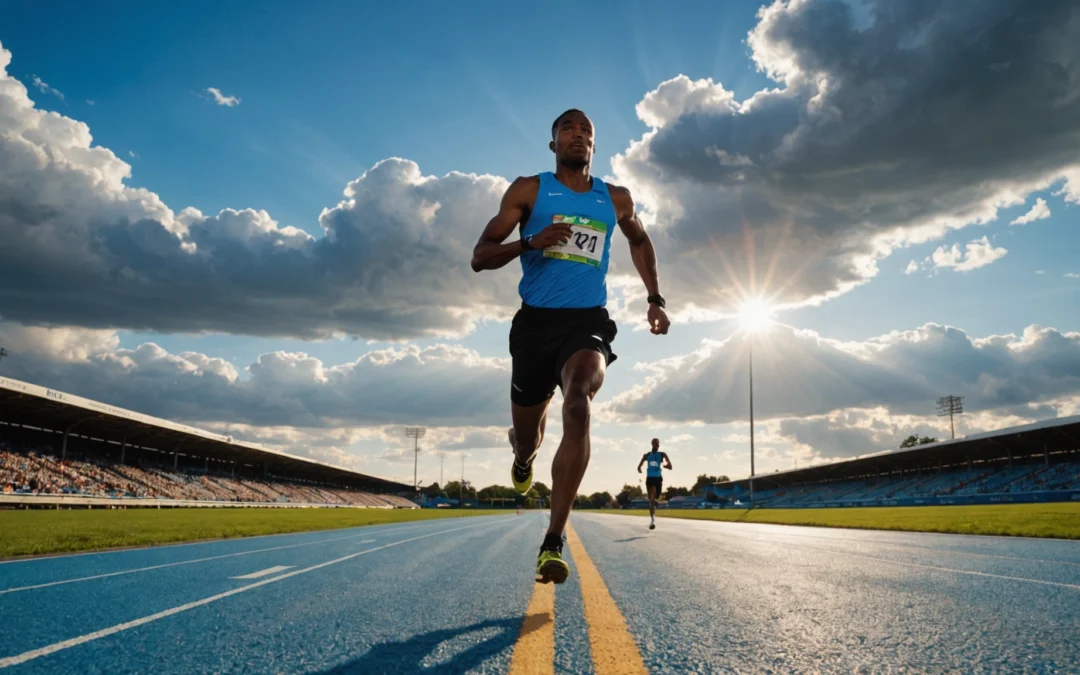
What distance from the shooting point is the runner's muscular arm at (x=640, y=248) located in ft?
15.8

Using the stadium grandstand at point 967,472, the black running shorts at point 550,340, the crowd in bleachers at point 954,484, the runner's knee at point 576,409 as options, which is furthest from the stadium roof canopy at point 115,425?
the crowd in bleachers at point 954,484

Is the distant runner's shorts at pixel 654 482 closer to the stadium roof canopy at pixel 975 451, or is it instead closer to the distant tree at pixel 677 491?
the stadium roof canopy at pixel 975 451

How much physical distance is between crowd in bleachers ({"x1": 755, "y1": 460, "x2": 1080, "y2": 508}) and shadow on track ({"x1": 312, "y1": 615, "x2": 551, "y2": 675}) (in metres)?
44.1

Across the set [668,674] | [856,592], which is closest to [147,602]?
[668,674]

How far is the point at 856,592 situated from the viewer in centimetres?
385

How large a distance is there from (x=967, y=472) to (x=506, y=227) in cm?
6329

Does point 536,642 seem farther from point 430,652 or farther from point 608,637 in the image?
point 430,652

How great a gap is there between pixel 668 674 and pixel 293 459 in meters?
74.2

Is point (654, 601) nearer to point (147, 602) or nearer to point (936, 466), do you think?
point (147, 602)

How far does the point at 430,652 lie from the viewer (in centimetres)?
238

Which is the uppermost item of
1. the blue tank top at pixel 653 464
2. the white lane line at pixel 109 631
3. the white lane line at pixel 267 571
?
the blue tank top at pixel 653 464

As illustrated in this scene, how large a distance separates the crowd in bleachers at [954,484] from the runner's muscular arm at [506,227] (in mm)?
43220

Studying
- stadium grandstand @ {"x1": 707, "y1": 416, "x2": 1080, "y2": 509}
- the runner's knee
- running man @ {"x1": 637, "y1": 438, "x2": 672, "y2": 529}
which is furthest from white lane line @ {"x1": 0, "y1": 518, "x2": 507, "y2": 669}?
stadium grandstand @ {"x1": 707, "y1": 416, "x2": 1080, "y2": 509}

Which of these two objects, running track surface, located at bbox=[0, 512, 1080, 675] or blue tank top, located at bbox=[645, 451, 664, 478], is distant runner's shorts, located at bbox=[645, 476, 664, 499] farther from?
running track surface, located at bbox=[0, 512, 1080, 675]
